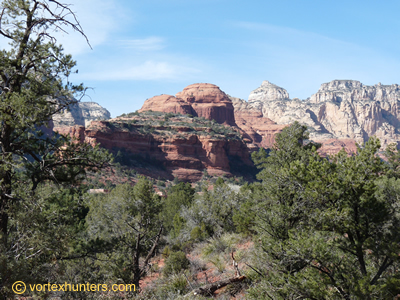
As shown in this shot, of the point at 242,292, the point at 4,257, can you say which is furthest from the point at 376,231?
the point at 4,257

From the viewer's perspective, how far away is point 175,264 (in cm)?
1581

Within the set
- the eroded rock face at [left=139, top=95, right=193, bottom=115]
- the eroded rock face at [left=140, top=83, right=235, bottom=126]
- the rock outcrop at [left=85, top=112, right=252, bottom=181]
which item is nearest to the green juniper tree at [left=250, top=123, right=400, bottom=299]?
the rock outcrop at [left=85, top=112, right=252, bottom=181]

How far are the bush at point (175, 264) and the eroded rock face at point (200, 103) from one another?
5094 inches

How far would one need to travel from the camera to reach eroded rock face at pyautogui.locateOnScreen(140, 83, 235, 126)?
5802 inches

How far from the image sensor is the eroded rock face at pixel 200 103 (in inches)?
5802

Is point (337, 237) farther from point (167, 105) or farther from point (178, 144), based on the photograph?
point (167, 105)

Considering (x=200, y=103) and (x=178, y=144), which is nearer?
(x=178, y=144)

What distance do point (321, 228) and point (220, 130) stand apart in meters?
106

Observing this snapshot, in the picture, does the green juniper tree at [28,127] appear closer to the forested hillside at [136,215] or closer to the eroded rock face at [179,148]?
the forested hillside at [136,215]

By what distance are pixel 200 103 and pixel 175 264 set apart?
148033 millimetres

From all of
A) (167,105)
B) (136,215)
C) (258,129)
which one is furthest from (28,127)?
(258,129)

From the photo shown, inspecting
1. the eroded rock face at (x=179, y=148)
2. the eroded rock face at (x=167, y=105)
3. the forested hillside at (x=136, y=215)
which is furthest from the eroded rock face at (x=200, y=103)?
the forested hillside at (x=136, y=215)

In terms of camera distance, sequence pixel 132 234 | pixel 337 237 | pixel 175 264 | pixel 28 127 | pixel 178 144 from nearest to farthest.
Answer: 1. pixel 28 127
2. pixel 337 237
3. pixel 132 234
4. pixel 175 264
5. pixel 178 144

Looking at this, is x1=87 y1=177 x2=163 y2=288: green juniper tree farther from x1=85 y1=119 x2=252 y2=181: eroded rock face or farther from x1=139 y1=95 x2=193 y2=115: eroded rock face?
x1=139 y1=95 x2=193 y2=115: eroded rock face
